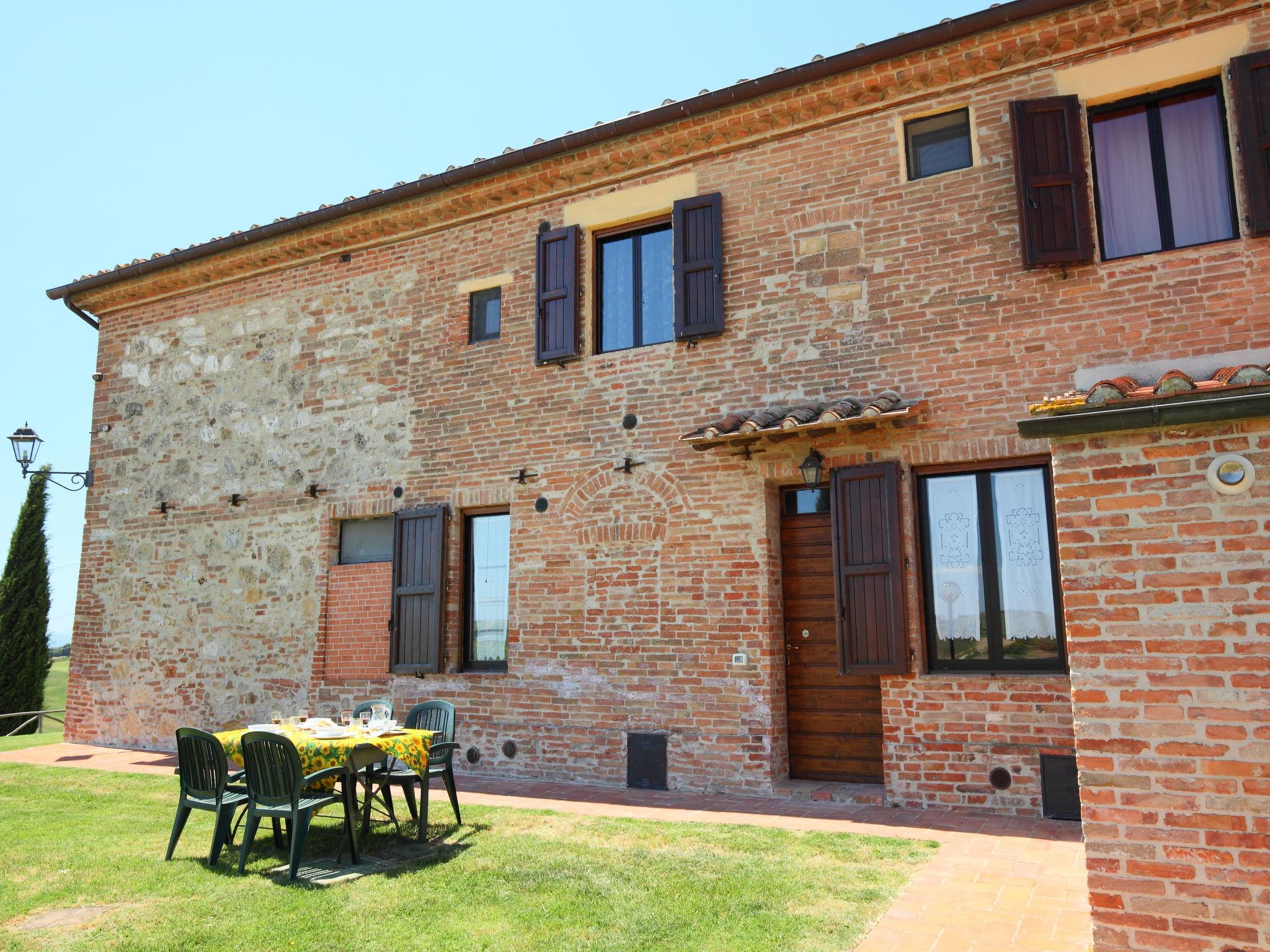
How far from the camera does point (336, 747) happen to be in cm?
548

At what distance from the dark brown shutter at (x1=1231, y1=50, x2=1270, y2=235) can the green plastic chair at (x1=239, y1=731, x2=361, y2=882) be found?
7166 mm

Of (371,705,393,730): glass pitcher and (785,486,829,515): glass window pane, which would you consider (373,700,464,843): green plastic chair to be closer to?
(371,705,393,730): glass pitcher

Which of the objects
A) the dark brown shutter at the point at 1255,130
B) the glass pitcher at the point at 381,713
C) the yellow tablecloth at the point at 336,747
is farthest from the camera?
the glass pitcher at the point at 381,713

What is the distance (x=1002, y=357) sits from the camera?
7039mm

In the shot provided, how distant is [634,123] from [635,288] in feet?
5.02

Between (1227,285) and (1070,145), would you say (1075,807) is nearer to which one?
(1227,285)

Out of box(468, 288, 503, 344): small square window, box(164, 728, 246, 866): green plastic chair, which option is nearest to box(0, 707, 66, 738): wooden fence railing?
box(468, 288, 503, 344): small square window

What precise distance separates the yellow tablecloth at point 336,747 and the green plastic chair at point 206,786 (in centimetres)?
11

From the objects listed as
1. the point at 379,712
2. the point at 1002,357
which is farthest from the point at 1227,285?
the point at 379,712

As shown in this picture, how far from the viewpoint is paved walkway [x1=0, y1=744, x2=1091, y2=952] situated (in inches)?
157

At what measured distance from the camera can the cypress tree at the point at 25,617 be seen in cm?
1562

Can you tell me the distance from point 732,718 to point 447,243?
19.4 feet

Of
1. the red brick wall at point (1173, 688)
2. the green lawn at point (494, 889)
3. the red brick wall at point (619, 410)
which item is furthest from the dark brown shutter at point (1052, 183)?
the green lawn at point (494, 889)

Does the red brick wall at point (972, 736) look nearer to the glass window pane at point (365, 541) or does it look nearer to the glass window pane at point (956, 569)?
the glass window pane at point (956, 569)
